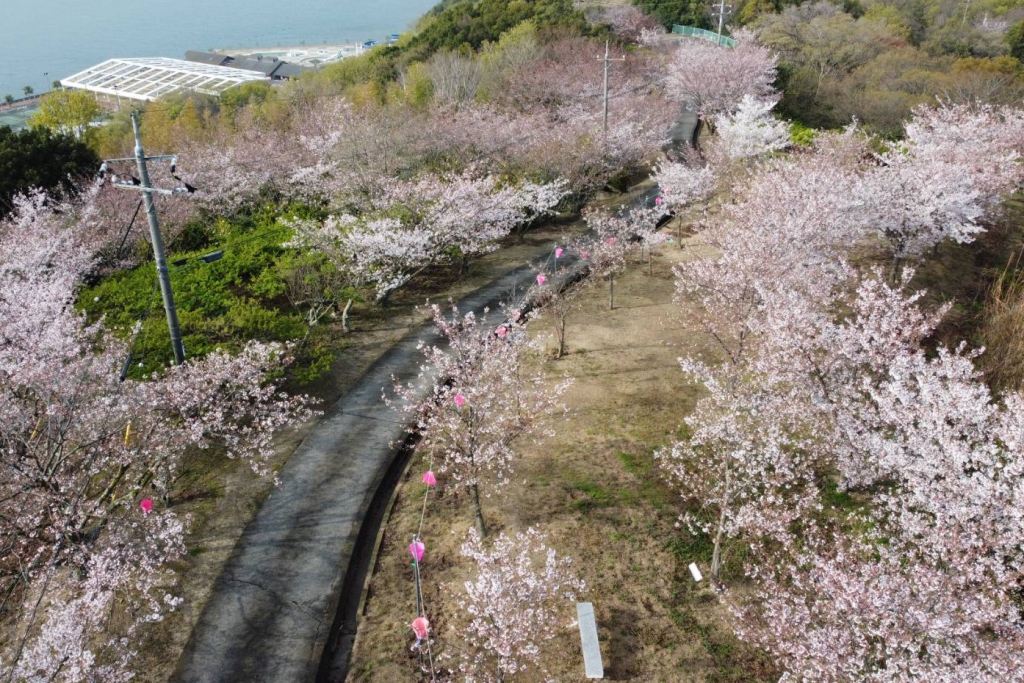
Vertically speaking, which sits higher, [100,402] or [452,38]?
[452,38]

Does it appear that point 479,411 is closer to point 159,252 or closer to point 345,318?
point 159,252

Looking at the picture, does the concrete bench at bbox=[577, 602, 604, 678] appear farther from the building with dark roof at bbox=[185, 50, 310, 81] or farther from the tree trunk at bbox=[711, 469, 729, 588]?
Answer: the building with dark roof at bbox=[185, 50, 310, 81]

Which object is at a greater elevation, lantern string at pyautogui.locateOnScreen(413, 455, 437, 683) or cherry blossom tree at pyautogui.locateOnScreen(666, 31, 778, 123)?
cherry blossom tree at pyautogui.locateOnScreen(666, 31, 778, 123)

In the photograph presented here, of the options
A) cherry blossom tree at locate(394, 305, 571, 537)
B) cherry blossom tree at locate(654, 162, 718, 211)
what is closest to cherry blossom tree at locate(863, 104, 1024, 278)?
cherry blossom tree at locate(654, 162, 718, 211)

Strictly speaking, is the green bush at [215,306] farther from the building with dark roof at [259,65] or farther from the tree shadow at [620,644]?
the building with dark roof at [259,65]

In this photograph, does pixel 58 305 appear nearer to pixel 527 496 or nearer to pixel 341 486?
pixel 341 486

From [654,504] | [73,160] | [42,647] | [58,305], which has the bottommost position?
[654,504]

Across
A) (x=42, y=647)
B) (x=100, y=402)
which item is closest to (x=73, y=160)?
(x=100, y=402)
